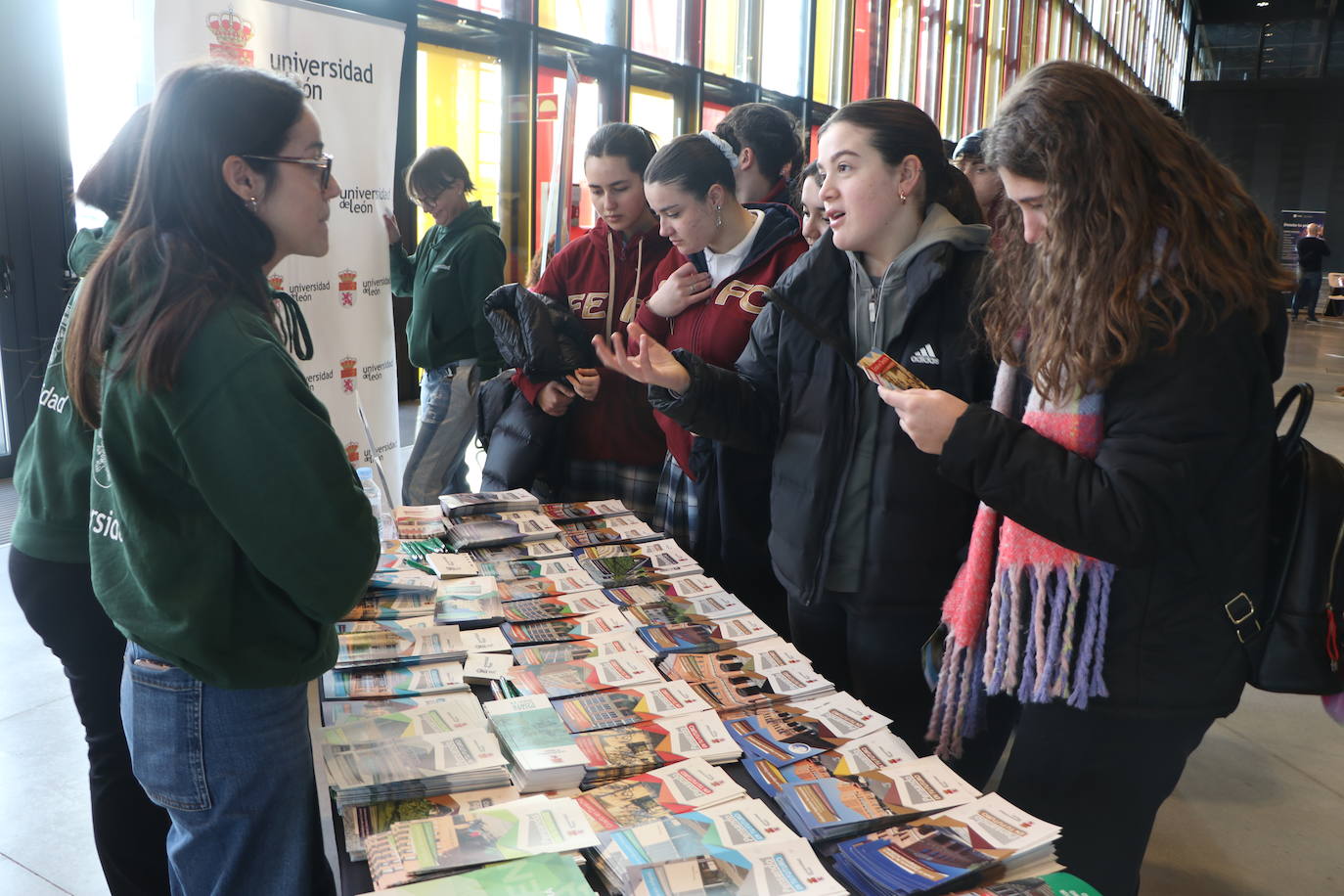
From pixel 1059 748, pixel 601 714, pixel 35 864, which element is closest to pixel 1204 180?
pixel 1059 748

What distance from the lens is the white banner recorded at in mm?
3275

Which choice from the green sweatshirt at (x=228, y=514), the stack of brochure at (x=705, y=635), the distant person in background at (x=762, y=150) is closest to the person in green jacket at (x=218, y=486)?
the green sweatshirt at (x=228, y=514)

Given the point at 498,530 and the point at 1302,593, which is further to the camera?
the point at 498,530

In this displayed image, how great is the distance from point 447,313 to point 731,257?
1.77 m

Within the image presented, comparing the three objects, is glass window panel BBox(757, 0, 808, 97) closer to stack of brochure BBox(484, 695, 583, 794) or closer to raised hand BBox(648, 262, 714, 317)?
raised hand BBox(648, 262, 714, 317)

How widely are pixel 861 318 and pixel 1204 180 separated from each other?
0.68 m

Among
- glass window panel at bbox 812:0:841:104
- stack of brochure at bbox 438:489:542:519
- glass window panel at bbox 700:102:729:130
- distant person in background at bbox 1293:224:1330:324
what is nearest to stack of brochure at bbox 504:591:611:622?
stack of brochure at bbox 438:489:542:519

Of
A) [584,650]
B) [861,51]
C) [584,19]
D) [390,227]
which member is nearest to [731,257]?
[584,650]

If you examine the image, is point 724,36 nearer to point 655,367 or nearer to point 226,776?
point 655,367

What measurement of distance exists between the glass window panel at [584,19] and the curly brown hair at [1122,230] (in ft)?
20.5

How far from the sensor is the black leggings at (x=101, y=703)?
1.64m

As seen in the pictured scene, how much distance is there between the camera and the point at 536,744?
57.5 inches

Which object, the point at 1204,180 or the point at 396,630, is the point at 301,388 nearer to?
the point at 396,630

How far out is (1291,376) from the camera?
1124 centimetres
